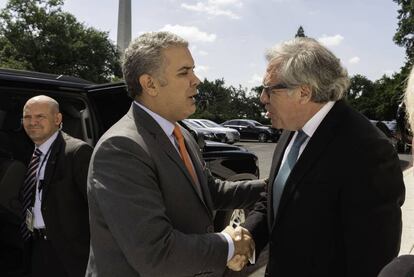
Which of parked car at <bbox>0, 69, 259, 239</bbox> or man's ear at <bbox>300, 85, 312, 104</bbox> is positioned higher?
man's ear at <bbox>300, 85, 312, 104</bbox>

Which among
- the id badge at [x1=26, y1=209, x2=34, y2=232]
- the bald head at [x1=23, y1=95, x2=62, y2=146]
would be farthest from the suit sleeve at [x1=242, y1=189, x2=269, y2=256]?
the bald head at [x1=23, y1=95, x2=62, y2=146]

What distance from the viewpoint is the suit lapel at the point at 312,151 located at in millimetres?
1880

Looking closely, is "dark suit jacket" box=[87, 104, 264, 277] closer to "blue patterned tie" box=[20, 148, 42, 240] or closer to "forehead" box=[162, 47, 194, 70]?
"forehead" box=[162, 47, 194, 70]

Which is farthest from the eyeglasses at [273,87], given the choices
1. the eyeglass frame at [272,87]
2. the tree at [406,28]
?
the tree at [406,28]

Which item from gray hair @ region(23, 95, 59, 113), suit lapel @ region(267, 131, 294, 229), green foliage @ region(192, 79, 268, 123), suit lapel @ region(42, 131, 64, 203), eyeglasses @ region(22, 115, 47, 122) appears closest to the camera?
suit lapel @ region(267, 131, 294, 229)

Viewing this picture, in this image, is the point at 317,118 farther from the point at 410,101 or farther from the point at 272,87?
the point at 410,101

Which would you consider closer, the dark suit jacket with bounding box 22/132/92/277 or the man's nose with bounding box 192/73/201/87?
the man's nose with bounding box 192/73/201/87

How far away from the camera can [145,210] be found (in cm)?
166

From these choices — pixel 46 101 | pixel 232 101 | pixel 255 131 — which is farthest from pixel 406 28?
pixel 46 101

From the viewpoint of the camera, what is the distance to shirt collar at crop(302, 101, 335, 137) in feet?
6.58

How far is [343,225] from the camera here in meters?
1.79

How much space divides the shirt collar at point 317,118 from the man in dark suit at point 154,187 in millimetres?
542

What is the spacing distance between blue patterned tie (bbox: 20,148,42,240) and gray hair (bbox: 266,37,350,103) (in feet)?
6.28

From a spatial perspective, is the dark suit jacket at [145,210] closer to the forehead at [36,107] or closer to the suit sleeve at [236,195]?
the suit sleeve at [236,195]
